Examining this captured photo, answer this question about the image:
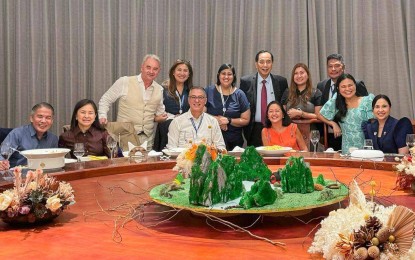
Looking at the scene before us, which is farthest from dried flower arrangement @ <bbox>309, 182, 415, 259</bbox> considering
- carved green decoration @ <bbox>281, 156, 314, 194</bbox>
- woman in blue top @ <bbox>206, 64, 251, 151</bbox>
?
woman in blue top @ <bbox>206, 64, 251, 151</bbox>

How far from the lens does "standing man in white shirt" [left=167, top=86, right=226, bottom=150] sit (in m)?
4.20

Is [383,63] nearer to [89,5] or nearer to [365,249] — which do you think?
[89,5]

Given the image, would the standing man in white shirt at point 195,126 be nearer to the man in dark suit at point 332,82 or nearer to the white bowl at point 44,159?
the man in dark suit at point 332,82

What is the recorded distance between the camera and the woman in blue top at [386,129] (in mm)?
3814

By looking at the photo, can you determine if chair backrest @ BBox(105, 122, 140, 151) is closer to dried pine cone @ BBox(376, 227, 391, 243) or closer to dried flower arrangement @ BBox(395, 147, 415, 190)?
dried flower arrangement @ BBox(395, 147, 415, 190)

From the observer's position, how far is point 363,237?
1116 millimetres

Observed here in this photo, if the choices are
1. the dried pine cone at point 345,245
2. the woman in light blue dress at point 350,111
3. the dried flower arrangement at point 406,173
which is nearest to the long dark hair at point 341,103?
the woman in light blue dress at point 350,111

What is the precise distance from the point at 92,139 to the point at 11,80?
8.50ft

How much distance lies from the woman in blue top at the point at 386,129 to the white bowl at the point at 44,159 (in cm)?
254

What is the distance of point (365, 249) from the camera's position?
110 cm

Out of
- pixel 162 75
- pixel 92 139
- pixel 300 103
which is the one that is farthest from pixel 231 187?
pixel 162 75

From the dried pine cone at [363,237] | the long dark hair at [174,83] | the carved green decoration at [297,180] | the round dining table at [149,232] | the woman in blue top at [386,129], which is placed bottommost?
the round dining table at [149,232]

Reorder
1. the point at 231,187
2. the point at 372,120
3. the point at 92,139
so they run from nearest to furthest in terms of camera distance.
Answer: the point at 231,187 → the point at 92,139 → the point at 372,120

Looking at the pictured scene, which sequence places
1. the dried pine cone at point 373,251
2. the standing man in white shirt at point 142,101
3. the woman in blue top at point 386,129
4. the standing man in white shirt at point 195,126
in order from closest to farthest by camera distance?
1. the dried pine cone at point 373,251
2. the woman in blue top at point 386,129
3. the standing man in white shirt at point 195,126
4. the standing man in white shirt at point 142,101
